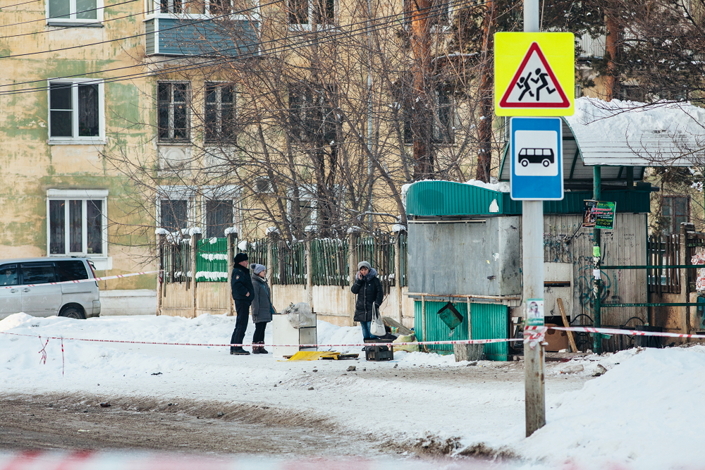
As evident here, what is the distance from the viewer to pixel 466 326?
1545cm

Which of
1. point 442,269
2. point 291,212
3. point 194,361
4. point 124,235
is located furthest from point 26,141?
point 442,269

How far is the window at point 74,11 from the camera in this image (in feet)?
101

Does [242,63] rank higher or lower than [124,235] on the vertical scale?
higher

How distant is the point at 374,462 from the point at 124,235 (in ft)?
77.3

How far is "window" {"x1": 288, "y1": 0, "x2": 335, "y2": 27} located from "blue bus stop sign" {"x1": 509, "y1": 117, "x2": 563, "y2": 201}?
15.2m

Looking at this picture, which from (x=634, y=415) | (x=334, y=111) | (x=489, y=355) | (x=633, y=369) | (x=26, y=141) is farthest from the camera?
(x=26, y=141)

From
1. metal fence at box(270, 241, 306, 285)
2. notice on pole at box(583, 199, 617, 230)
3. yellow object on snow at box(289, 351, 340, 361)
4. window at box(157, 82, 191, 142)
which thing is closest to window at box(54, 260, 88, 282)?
metal fence at box(270, 241, 306, 285)

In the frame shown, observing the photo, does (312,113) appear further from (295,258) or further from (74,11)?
(74,11)

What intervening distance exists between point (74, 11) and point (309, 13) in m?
10.6

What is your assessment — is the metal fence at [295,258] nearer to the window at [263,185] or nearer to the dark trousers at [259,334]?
the window at [263,185]

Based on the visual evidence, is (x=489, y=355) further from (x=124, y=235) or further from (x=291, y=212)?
(x=124, y=235)

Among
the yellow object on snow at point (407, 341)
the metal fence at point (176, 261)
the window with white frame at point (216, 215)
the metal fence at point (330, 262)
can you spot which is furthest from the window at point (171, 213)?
the yellow object on snow at point (407, 341)

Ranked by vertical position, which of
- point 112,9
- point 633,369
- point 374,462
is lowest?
point 374,462

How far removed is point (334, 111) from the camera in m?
22.1
